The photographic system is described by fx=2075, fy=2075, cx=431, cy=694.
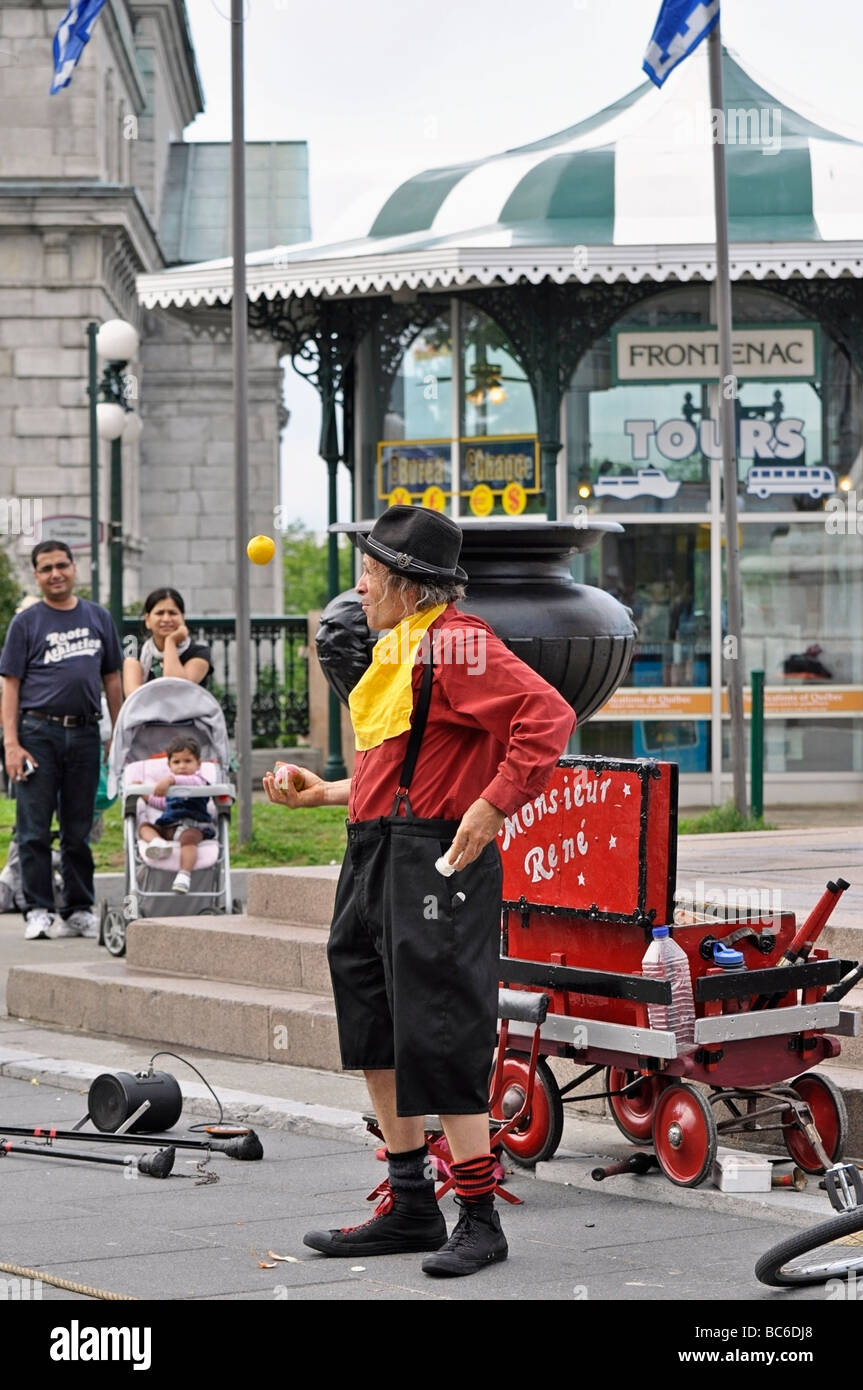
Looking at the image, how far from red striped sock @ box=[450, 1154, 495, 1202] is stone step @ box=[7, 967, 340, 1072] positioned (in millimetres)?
2531

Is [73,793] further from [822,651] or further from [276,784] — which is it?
[822,651]

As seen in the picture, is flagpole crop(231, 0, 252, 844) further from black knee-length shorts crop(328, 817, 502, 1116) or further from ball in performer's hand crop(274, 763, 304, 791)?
black knee-length shorts crop(328, 817, 502, 1116)

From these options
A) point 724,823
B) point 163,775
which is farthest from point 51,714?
point 724,823

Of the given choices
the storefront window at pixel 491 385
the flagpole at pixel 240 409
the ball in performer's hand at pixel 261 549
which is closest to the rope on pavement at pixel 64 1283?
the ball in performer's hand at pixel 261 549

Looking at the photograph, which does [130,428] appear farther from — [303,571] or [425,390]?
[303,571]

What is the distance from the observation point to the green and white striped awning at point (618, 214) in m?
18.1

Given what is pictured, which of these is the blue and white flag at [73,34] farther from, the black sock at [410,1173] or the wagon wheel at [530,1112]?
the black sock at [410,1173]

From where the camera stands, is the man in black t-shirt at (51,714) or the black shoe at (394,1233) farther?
the man in black t-shirt at (51,714)

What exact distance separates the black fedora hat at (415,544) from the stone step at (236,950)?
3115 millimetres

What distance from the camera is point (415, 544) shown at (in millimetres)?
5117

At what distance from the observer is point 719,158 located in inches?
577

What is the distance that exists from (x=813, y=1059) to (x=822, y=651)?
13.7m

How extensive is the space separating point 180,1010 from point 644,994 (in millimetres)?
3262
